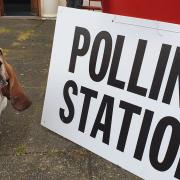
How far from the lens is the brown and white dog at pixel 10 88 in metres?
2.51

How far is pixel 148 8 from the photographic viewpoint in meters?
2.43

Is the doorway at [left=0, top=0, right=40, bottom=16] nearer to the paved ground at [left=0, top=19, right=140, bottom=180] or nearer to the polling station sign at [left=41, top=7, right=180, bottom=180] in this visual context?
the paved ground at [left=0, top=19, right=140, bottom=180]

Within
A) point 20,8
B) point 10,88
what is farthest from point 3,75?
point 20,8

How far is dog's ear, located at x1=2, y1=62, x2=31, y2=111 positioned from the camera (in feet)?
8.52

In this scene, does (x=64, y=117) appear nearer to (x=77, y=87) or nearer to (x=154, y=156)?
(x=77, y=87)

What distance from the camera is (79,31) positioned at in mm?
2574

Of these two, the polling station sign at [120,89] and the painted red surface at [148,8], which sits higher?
the painted red surface at [148,8]

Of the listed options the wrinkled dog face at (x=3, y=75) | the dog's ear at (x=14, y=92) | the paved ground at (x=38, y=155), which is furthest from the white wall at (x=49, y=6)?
the wrinkled dog face at (x=3, y=75)

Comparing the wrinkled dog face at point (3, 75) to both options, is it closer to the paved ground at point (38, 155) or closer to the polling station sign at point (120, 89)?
the polling station sign at point (120, 89)

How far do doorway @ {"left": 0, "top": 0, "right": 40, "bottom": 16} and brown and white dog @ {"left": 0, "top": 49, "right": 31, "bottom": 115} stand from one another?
562 cm

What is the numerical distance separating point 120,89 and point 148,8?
1.81 ft

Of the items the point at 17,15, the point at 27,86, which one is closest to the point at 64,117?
the point at 27,86

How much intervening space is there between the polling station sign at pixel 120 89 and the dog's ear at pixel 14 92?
0.23 metres

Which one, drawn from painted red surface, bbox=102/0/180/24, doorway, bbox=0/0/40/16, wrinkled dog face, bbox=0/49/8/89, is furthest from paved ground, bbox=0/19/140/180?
doorway, bbox=0/0/40/16
